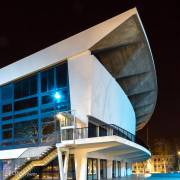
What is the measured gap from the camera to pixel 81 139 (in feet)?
66.9

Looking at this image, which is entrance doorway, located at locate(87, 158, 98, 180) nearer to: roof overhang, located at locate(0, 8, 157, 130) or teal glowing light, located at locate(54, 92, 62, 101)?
teal glowing light, located at locate(54, 92, 62, 101)

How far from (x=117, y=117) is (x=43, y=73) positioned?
9318 mm

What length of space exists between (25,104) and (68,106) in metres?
4.84

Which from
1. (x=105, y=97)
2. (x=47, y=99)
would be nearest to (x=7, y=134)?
(x=47, y=99)

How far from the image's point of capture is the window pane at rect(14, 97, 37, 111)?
26578mm

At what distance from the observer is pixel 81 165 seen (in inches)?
885

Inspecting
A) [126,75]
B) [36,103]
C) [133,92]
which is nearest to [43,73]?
[36,103]

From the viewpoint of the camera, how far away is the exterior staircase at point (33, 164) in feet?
72.6

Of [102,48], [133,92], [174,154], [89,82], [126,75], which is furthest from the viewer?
[174,154]

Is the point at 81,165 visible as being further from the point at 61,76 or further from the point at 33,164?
the point at 61,76

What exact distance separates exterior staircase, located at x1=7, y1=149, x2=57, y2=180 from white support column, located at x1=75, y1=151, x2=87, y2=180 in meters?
1.55

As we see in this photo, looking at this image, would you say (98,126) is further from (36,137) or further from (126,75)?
(126,75)

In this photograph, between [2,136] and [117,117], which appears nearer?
[2,136]

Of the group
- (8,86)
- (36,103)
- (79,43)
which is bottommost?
(36,103)
